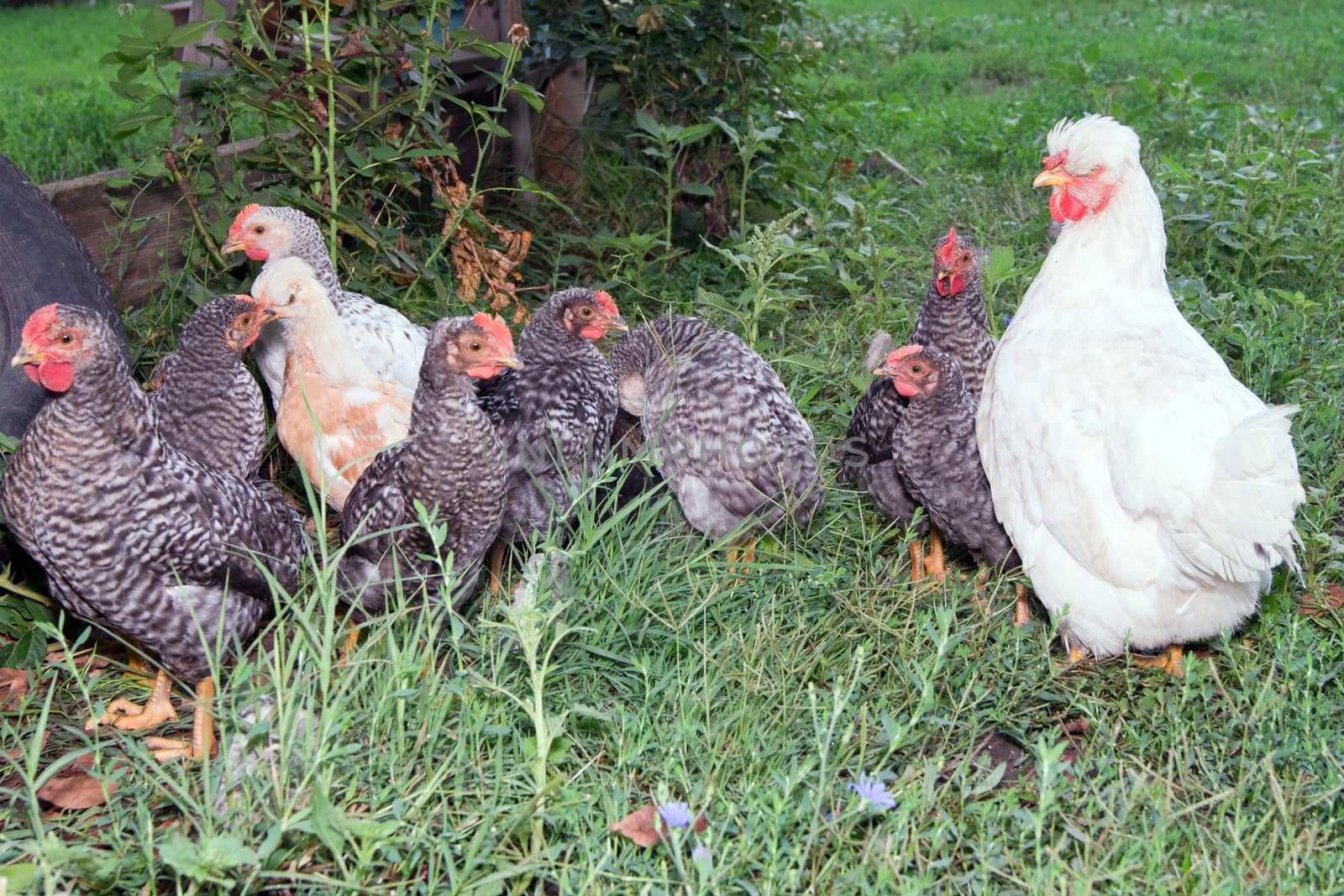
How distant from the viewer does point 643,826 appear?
7.57ft

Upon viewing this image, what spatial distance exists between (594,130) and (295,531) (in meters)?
3.22

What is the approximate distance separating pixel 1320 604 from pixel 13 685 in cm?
352

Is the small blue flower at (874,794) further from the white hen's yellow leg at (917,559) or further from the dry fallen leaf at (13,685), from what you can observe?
the dry fallen leaf at (13,685)

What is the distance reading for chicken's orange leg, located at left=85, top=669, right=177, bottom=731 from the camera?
2846 mm

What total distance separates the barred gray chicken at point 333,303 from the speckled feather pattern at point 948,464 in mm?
1675

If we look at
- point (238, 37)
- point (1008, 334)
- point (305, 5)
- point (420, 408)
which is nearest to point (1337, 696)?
point (1008, 334)

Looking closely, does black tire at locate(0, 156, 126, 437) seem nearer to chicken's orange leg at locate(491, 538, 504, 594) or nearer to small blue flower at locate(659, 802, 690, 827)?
chicken's orange leg at locate(491, 538, 504, 594)

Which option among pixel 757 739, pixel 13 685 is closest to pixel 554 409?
pixel 757 739

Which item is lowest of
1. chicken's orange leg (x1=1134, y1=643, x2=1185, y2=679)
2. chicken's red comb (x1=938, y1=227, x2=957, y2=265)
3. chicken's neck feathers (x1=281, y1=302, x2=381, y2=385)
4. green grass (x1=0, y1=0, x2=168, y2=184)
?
green grass (x1=0, y1=0, x2=168, y2=184)

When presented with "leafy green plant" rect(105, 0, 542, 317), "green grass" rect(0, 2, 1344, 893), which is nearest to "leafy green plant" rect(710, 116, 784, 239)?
"green grass" rect(0, 2, 1344, 893)

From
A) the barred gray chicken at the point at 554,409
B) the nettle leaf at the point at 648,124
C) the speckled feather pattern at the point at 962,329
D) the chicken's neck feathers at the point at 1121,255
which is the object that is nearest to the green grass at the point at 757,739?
the barred gray chicken at the point at 554,409

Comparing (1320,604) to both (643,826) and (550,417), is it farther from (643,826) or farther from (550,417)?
(550,417)

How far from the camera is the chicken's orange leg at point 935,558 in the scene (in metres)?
3.55

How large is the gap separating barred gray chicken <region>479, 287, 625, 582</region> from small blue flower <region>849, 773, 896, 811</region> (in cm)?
112
